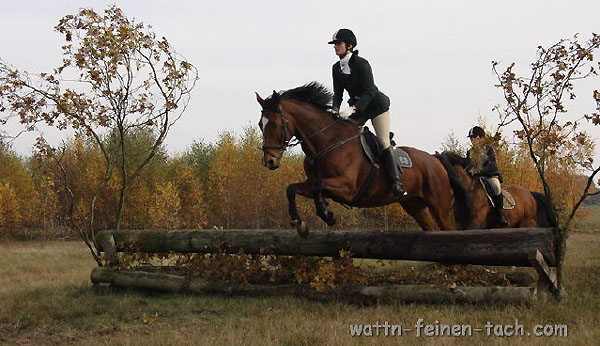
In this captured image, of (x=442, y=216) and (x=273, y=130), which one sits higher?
(x=273, y=130)

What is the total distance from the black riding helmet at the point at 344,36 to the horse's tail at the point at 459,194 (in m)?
2.76

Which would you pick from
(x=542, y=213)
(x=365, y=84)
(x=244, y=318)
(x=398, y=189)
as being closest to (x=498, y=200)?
(x=542, y=213)

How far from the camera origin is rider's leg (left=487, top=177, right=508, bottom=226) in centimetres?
1019

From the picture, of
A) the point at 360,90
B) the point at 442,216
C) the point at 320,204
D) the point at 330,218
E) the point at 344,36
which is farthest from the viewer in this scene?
the point at 442,216

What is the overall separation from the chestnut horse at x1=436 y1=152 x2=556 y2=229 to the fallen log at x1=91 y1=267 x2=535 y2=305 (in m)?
1.92

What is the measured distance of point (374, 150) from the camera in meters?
7.93

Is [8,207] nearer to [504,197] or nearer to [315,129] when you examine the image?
[315,129]

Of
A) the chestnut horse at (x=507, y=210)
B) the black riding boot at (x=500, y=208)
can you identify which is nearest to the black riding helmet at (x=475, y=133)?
the chestnut horse at (x=507, y=210)

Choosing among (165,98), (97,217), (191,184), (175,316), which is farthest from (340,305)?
(97,217)

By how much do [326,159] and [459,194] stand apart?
9.71 feet

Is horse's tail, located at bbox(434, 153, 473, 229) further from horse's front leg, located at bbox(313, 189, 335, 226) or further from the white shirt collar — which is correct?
horse's front leg, located at bbox(313, 189, 335, 226)

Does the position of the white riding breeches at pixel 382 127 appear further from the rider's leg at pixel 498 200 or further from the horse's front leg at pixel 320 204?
the rider's leg at pixel 498 200

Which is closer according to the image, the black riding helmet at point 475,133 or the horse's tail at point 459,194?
the horse's tail at point 459,194

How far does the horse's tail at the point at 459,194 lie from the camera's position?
9.07 meters
